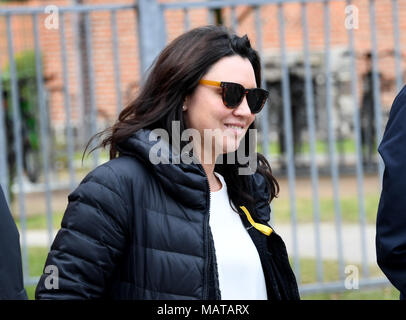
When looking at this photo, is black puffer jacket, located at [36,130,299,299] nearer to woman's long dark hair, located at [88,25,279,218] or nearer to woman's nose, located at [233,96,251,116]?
woman's long dark hair, located at [88,25,279,218]

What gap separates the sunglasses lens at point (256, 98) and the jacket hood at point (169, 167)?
0.93 ft

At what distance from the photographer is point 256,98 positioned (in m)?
2.40

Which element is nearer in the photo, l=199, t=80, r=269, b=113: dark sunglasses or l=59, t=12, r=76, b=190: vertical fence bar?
l=199, t=80, r=269, b=113: dark sunglasses

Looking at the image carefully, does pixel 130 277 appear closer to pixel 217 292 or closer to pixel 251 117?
pixel 217 292

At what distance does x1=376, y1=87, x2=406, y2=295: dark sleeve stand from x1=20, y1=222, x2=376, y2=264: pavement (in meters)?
3.95

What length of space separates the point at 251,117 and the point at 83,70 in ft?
13.8

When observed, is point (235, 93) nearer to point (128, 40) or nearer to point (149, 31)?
point (149, 31)

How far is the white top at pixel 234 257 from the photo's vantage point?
2.20m

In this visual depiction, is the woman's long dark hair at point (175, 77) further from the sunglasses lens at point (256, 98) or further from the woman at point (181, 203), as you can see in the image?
the sunglasses lens at point (256, 98)

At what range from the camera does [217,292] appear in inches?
83.4

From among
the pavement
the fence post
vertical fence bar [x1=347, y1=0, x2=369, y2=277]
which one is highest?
the fence post

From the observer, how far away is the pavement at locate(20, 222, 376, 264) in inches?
246

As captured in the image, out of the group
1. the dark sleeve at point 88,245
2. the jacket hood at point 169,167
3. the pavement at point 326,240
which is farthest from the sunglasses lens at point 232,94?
the pavement at point 326,240

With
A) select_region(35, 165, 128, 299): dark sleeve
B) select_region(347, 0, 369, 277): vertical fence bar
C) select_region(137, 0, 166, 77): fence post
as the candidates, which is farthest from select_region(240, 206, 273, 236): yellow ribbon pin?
select_region(347, 0, 369, 277): vertical fence bar
